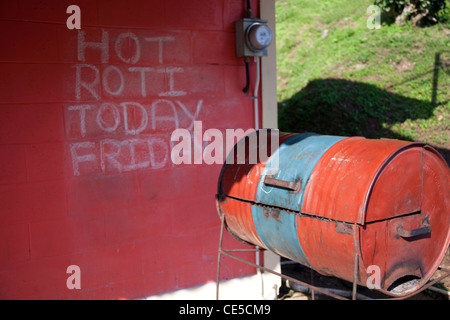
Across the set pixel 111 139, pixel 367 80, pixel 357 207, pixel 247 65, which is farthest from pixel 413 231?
pixel 367 80

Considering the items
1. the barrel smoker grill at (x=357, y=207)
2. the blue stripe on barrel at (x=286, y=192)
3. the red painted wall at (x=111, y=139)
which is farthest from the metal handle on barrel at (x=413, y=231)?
the red painted wall at (x=111, y=139)

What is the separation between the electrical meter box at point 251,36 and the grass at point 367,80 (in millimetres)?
3766

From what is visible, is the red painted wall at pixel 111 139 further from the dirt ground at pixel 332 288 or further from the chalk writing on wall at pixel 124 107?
the dirt ground at pixel 332 288

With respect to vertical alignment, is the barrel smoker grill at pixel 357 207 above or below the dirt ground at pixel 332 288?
above

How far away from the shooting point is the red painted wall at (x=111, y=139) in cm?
322

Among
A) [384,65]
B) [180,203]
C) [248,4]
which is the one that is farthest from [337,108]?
[180,203]

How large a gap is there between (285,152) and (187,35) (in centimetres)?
151

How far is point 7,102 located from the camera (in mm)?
3160

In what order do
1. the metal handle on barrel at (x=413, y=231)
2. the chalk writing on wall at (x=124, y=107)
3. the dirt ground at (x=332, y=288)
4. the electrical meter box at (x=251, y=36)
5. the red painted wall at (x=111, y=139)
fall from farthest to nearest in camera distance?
the dirt ground at (x=332, y=288)
the electrical meter box at (x=251, y=36)
the chalk writing on wall at (x=124, y=107)
the red painted wall at (x=111, y=139)
the metal handle on barrel at (x=413, y=231)

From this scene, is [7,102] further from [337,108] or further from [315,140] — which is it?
[337,108]

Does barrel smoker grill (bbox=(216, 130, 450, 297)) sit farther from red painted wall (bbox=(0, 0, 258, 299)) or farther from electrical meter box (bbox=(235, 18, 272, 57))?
electrical meter box (bbox=(235, 18, 272, 57))

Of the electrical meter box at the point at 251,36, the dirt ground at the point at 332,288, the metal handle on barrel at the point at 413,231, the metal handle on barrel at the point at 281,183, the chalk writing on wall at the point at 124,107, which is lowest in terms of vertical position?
the dirt ground at the point at 332,288

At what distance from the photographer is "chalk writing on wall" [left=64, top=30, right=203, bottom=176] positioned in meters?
3.40
